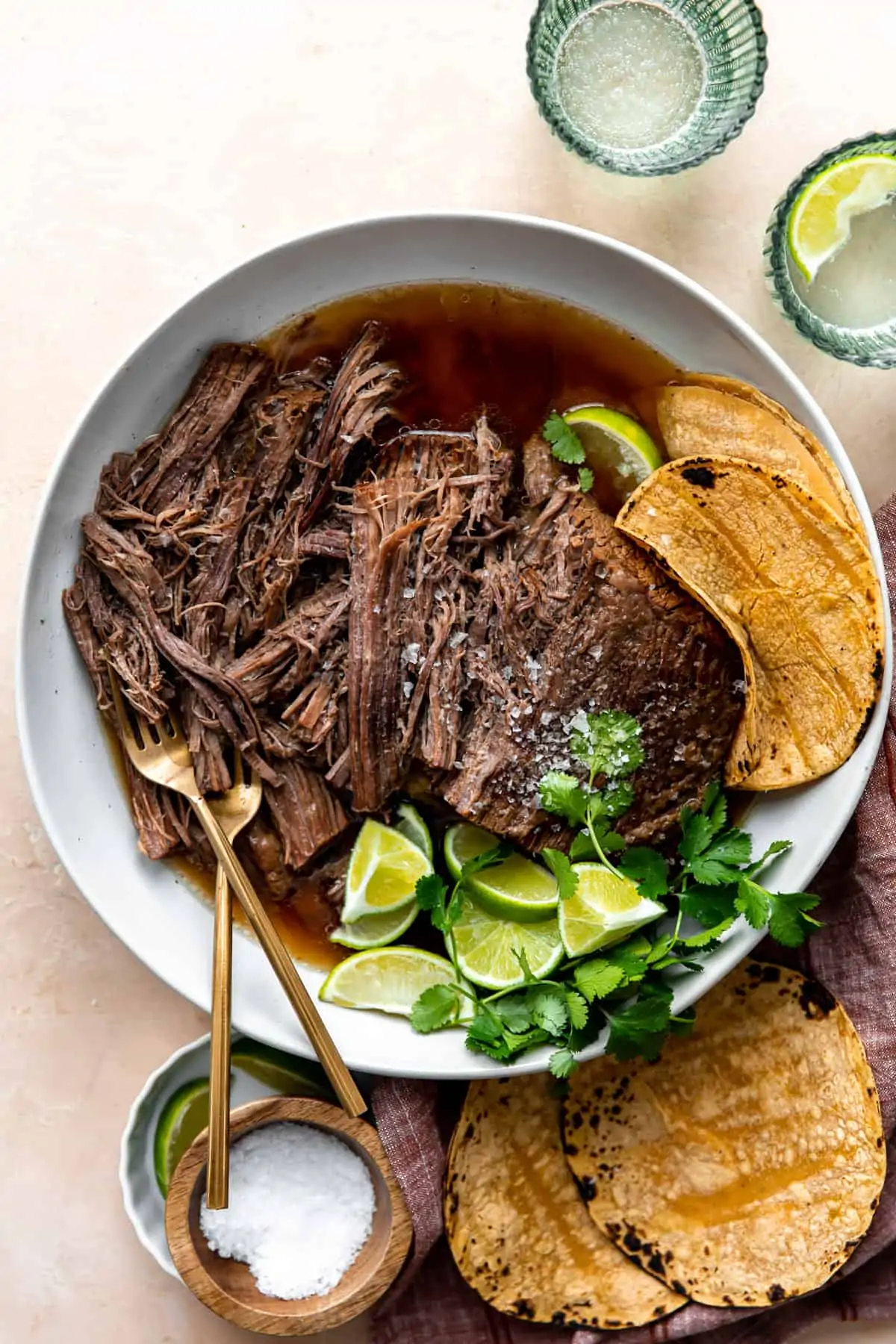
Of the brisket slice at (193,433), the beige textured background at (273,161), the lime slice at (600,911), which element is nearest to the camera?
the lime slice at (600,911)

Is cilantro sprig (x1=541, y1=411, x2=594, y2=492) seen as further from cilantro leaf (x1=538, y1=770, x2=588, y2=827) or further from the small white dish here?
the small white dish

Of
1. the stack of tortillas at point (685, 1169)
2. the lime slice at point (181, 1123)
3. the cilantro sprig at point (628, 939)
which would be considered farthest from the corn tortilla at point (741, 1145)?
the lime slice at point (181, 1123)

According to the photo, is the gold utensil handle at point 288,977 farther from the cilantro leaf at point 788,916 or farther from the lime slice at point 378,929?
the cilantro leaf at point 788,916

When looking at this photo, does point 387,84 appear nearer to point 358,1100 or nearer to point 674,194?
point 674,194

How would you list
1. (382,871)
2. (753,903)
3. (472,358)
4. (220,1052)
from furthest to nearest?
1. (472,358)
2. (382,871)
3. (220,1052)
4. (753,903)

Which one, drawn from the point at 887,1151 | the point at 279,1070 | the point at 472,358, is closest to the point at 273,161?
the point at 472,358

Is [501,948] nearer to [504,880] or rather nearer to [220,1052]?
[504,880]

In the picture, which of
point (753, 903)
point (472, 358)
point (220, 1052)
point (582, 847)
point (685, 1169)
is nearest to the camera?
point (753, 903)

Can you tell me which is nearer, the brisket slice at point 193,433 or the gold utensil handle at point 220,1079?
A: the gold utensil handle at point 220,1079
